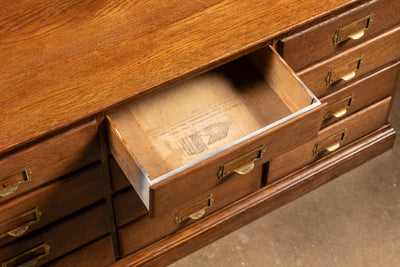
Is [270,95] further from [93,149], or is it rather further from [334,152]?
[334,152]

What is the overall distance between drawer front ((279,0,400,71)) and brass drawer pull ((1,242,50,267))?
770 millimetres

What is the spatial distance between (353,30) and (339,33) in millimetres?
53

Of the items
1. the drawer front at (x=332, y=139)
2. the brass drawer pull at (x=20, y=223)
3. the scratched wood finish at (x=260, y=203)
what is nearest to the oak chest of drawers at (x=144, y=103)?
the brass drawer pull at (x=20, y=223)

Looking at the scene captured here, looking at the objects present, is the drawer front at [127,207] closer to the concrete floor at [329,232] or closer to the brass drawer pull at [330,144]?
the concrete floor at [329,232]

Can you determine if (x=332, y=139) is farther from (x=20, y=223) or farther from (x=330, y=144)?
(x=20, y=223)

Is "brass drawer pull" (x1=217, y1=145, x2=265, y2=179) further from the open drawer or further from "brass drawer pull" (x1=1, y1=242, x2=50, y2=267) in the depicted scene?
"brass drawer pull" (x1=1, y1=242, x2=50, y2=267)

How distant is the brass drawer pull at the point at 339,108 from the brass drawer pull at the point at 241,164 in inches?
19.9

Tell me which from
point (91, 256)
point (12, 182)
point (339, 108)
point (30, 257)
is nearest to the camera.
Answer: point (12, 182)

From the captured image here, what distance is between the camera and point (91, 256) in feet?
6.03

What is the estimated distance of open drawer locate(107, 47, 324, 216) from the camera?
4.64 feet

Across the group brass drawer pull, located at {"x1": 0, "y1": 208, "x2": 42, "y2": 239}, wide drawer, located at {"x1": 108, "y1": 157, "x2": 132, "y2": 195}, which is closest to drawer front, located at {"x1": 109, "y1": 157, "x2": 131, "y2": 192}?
wide drawer, located at {"x1": 108, "y1": 157, "x2": 132, "y2": 195}

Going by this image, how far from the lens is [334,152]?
7.26 feet

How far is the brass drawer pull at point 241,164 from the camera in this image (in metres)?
1.47

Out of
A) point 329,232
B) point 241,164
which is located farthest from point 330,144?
point 241,164
